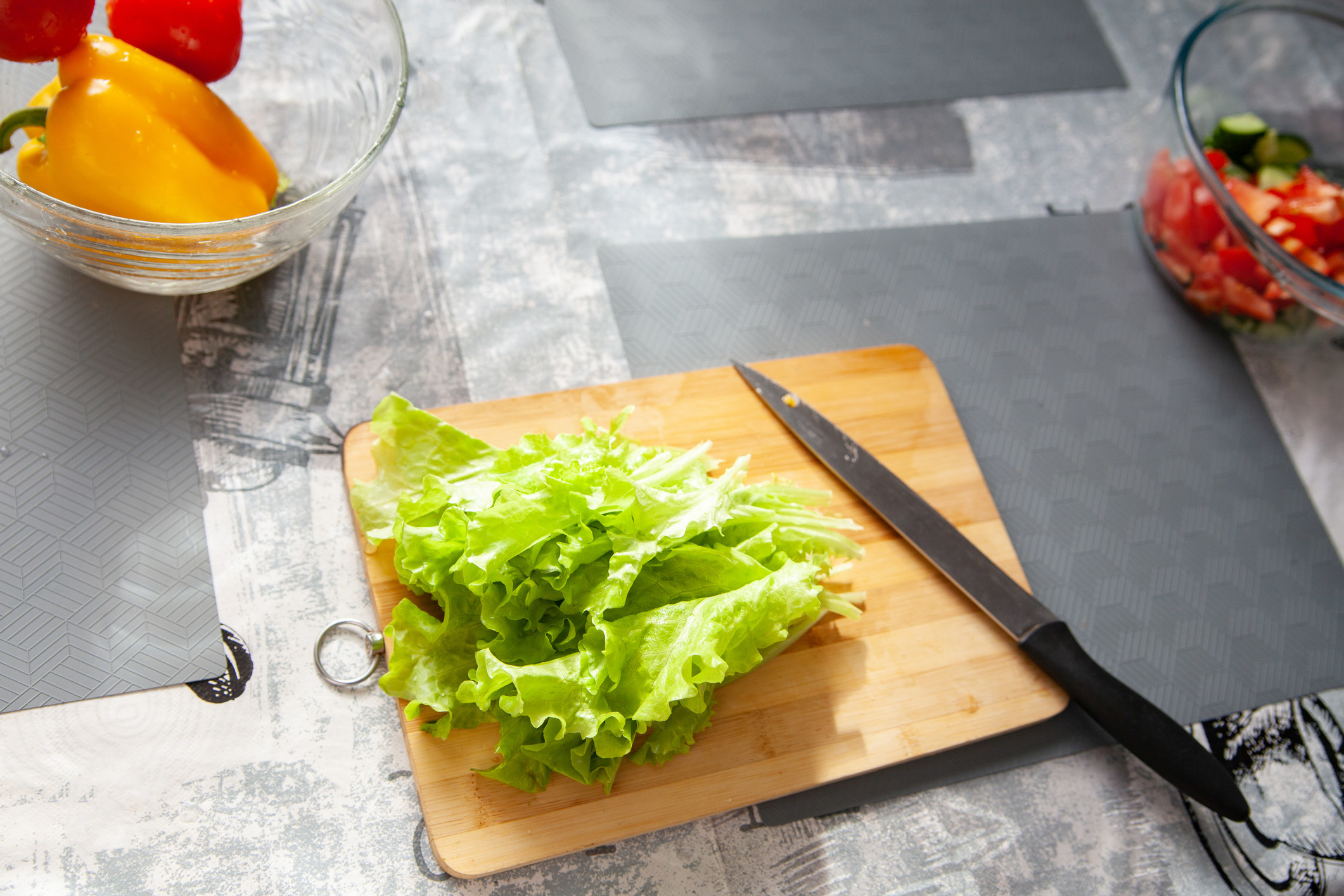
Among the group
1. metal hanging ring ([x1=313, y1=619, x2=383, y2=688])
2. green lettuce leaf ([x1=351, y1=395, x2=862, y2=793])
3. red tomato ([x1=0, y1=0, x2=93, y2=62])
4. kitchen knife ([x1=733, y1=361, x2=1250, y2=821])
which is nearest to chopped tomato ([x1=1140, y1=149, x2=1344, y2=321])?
kitchen knife ([x1=733, y1=361, x2=1250, y2=821])

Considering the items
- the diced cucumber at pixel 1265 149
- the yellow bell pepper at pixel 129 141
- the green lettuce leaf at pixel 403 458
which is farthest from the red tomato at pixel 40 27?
the diced cucumber at pixel 1265 149

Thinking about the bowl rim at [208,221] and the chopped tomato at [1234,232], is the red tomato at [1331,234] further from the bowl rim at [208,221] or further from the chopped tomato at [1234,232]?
the bowl rim at [208,221]

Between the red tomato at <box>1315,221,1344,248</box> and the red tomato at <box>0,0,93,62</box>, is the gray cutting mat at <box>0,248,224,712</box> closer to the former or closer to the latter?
the red tomato at <box>0,0,93,62</box>

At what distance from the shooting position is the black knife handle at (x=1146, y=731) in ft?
3.11

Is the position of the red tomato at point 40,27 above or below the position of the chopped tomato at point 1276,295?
above

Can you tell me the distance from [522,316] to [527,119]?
0.30 meters

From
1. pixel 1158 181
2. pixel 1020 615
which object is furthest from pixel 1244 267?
pixel 1020 615

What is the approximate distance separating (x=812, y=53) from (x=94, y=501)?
111 centimetres

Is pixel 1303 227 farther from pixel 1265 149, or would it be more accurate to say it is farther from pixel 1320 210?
pixel 1265 149

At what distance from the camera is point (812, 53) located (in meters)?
1.35

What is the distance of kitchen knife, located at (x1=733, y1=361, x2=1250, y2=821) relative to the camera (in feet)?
3.12

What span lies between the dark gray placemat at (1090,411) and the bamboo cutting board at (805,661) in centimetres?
8

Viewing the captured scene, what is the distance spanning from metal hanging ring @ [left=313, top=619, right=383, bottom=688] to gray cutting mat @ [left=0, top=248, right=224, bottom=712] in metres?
0.09

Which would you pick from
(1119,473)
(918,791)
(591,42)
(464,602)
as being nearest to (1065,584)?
(1119,473)
